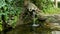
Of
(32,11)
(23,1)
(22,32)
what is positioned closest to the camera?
(22,32)

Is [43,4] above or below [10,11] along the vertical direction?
above

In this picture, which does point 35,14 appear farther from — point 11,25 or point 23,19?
point 11,25

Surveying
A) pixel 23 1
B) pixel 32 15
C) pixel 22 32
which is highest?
pixel 23 1

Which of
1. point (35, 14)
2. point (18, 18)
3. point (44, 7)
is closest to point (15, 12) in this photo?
point (18, 18)

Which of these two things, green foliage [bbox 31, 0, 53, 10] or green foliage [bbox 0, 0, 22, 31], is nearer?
green foliage [bbox 0, 0, 22, 31]

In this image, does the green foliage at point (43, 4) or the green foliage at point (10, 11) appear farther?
the green foliage at point (43, 4)

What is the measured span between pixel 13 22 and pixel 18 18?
0.53 m

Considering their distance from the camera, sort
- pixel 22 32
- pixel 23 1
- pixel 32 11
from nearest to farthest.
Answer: pixel 22 32 → pixel 32 11 → pixel 23 1

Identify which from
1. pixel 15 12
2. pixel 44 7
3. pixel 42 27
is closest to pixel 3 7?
pixel 15 12

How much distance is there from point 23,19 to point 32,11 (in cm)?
62

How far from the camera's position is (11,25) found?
970 cm

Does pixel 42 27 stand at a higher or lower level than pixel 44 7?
lower

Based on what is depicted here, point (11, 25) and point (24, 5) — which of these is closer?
point (11, 25)

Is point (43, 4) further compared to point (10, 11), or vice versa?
point (43, 4)
